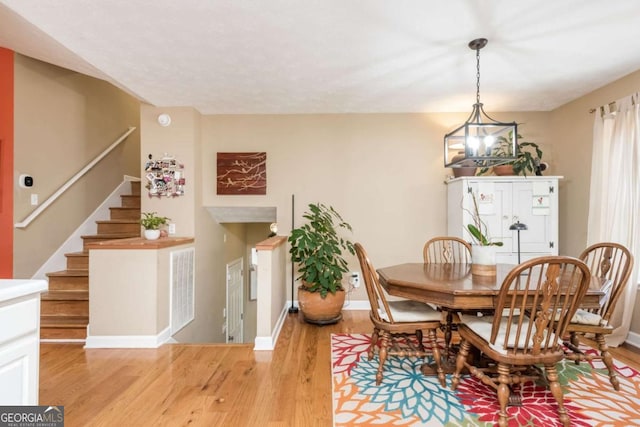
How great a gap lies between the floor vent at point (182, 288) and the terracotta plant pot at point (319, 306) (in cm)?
126

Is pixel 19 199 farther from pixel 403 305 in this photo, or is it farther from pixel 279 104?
pixel 403 305

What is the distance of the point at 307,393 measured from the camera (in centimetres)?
208

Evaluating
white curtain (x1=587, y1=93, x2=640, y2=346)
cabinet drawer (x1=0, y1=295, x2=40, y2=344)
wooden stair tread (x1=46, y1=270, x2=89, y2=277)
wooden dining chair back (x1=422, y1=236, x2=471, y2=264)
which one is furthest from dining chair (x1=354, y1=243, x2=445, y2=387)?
wooden stair tread (x1=46, y1=270, x2=89, y2=277)

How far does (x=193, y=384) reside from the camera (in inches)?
86.8

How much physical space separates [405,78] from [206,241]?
301 centimetres

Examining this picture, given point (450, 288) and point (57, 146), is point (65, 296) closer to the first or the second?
point (57, 146)

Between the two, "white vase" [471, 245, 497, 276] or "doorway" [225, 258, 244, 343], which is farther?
"doorway" [225, 258, 244, 343]

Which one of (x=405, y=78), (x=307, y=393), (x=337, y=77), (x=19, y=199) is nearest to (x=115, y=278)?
(x=19, y=199)

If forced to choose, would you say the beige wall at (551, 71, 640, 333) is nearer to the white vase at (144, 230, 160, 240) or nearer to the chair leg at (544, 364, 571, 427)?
the chair leg at (544, 364, 571, 427)

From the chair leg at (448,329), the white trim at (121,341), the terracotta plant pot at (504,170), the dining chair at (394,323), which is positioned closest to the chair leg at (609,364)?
the chair leg at (448,329)

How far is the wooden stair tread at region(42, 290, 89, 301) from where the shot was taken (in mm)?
3240

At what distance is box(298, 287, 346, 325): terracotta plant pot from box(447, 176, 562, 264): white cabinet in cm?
161

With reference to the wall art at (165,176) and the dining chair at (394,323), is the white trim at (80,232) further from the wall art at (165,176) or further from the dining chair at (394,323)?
the dining chair at (394,323)

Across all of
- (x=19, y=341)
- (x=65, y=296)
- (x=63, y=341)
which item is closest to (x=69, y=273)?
(x=65, y=296)
